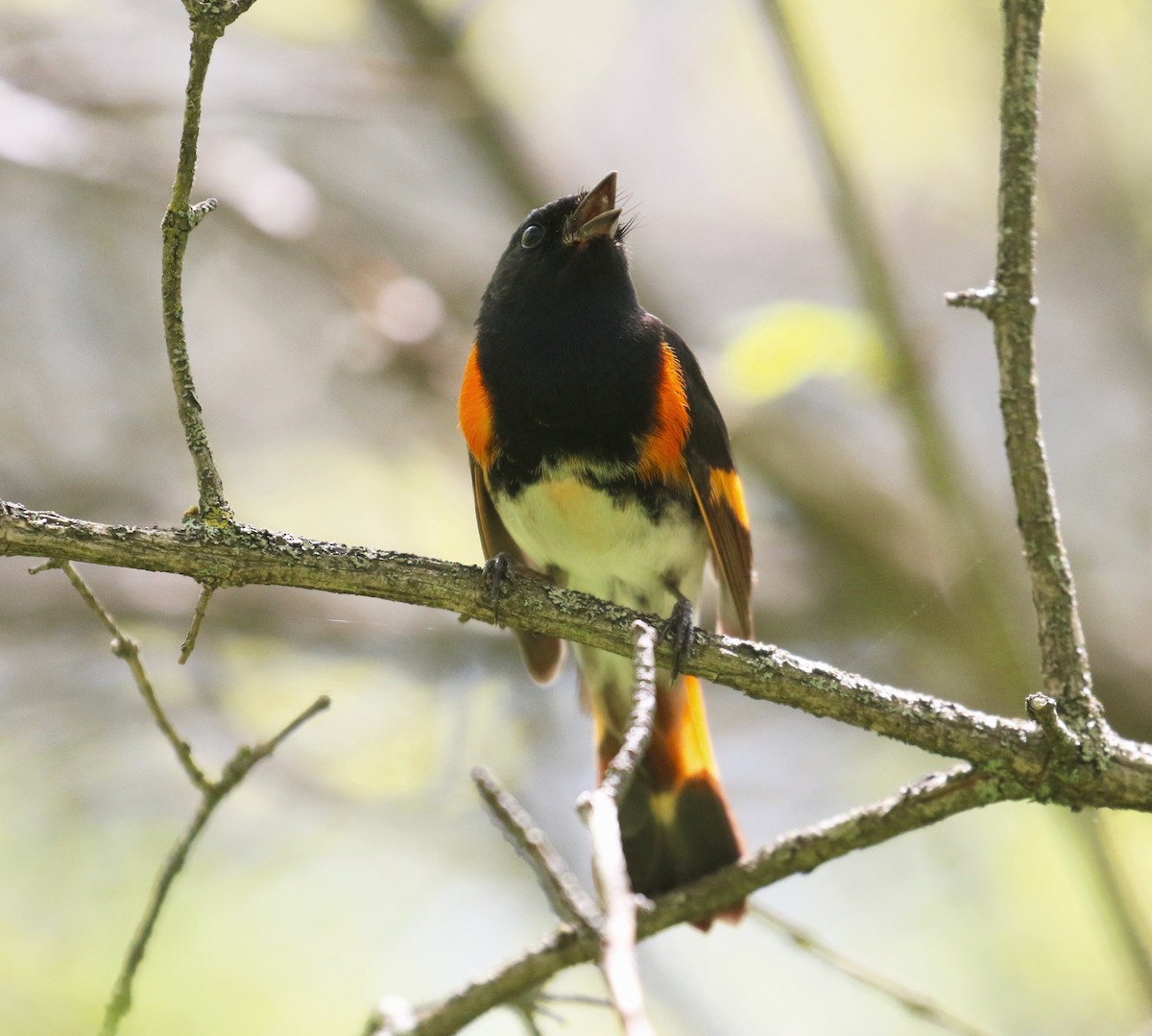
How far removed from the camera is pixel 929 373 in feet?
14.8

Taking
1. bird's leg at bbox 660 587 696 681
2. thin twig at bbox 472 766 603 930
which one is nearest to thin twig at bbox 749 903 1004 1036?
thin twig at bbox 472 766 603 930

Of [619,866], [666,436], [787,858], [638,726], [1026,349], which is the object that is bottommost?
[619,866]

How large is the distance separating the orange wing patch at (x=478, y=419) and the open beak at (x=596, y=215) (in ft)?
1.60

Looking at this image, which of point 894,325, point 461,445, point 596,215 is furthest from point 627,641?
point 461,445

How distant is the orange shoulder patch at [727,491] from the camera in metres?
3.36

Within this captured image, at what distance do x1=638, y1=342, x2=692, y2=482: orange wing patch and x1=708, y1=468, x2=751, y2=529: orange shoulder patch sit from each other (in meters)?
0.14

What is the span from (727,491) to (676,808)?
91 cm

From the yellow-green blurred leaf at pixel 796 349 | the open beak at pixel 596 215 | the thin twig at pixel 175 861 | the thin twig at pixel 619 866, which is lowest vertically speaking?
the thin twig at pixel 619 866

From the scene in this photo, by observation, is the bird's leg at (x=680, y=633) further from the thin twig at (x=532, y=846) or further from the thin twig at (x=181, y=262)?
the thin twig at (x=181, y=262)

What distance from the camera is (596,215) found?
3512 mm

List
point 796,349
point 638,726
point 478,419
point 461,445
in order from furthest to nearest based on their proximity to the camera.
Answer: point 461,445 < point 796,349 < point 478,419 < point 638,726

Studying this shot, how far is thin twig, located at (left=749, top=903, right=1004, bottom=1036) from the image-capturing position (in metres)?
2.50

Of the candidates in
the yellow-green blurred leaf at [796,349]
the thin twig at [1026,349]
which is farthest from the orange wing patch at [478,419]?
the thin twig at [1026,349]

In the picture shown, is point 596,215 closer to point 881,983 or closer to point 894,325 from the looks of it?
point 894,325
